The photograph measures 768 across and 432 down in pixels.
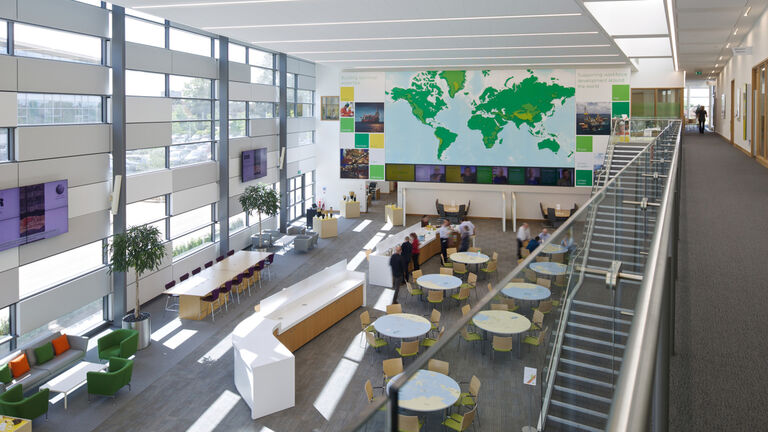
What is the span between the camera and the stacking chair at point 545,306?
200 centimetres

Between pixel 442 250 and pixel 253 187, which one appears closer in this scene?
pixel 442 250

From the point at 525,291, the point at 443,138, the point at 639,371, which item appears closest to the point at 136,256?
the point at 525,291

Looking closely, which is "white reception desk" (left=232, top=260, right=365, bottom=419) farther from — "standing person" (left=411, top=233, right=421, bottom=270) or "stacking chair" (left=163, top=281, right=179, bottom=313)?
"stacking chair" (left=163, top=281, right=179, bottom=313)

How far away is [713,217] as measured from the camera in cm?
605

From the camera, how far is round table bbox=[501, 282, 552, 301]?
1557mm

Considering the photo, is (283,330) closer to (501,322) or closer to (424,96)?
(501,322)

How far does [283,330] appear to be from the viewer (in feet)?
38.5

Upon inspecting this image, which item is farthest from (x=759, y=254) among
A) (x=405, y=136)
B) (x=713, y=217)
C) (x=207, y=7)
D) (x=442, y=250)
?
(x=405, y=136)

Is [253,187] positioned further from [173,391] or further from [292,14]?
[173,391]

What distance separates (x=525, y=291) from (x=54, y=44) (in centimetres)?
1379

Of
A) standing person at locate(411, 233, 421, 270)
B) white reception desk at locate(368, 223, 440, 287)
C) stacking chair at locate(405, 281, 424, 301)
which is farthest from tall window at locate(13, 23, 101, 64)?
standing person at locate(411, 233, 421, 270)

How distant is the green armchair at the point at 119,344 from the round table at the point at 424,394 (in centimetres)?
1203

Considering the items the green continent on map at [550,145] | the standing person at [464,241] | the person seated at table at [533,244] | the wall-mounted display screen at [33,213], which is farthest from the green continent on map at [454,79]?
the wall-mounted display screen at [33,213]

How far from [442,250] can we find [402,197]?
7475mm
